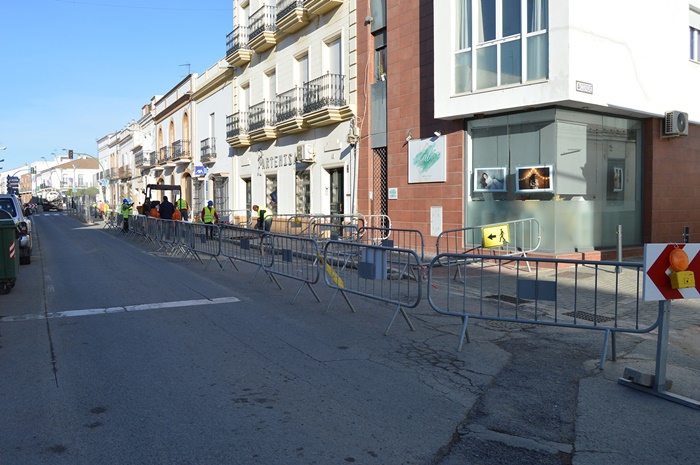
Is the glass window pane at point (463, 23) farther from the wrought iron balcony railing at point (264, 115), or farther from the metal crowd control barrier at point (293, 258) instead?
the wrought iron balcony railing at point (264, 115)

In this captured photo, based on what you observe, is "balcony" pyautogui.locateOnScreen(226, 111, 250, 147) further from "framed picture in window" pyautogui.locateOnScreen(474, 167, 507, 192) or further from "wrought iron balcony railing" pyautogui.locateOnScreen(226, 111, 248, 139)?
"framed picture in window" pyautogui.locateOnScreen(474, 167, 507, 192)

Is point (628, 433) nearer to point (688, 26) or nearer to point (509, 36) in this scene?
point (509, 36)

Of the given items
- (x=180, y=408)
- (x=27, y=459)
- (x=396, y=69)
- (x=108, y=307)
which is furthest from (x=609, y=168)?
(x=27, y=459)

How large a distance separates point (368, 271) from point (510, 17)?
8.95 meters

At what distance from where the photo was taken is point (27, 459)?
3920mm

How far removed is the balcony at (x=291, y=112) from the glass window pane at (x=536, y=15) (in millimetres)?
10987

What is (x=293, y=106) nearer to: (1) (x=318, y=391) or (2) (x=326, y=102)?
(2) (x=326, y=102)

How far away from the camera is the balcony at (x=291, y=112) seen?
77.0 ft

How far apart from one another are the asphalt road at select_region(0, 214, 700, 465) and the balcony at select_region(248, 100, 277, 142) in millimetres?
18049

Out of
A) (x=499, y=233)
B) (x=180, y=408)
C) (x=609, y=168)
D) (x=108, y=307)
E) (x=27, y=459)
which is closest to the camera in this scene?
(x=27, y=459)

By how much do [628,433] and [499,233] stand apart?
8014 millimetres

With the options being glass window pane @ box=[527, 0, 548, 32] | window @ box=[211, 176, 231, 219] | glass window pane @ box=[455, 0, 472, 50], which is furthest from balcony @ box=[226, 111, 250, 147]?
glass window pane @ box=[527, 0, 548, 32]

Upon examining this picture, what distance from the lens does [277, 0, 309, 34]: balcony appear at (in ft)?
75.2

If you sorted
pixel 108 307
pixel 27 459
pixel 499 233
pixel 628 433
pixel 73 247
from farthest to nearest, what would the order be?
1. pixel 73 247
2. pixel 499 233
3. pixel 108 307
4. pixel 628 433
5. pixel 27 459
